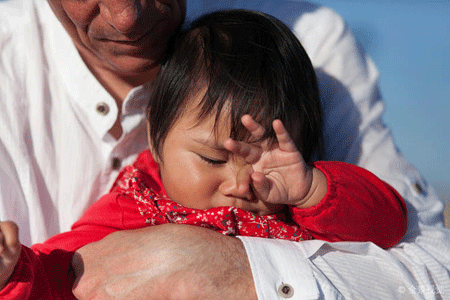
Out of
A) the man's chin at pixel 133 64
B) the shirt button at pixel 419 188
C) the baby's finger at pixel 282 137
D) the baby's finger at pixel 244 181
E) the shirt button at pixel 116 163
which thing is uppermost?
the man's chin at pixel 133 64

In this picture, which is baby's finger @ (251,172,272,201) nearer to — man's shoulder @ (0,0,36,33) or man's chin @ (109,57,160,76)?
man's chin @ (109,57,160,76)

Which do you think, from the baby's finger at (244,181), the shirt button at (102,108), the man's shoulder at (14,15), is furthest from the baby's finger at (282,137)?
the man's shoulder at (14,15)

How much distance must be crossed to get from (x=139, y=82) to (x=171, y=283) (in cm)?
79

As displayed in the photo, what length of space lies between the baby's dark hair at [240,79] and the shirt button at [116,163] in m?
0.22

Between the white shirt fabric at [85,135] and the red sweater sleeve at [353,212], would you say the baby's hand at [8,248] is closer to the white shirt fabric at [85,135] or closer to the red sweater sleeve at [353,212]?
the white shirt fabric at [85,135]

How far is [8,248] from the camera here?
1.10 m

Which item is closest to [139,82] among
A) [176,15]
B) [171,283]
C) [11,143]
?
[176,15]

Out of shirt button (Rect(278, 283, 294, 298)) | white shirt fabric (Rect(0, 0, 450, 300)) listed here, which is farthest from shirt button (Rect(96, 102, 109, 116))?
shirt button (Rect(278, 283, 294, 298))

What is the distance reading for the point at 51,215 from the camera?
1.68 meters

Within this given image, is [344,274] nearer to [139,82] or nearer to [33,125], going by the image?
[139,82]

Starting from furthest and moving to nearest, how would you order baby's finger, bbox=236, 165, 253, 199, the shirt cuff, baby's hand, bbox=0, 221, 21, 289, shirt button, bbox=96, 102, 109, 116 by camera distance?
shirt button, bbox=96, 102, 109, 116, baby's finger, bbox=236, 165, 253, 199, the shirt cuff, baby's hand, bbox=0, 221, 21, 289

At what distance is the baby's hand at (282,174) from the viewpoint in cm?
138

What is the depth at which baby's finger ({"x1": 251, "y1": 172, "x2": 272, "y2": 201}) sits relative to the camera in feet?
4.38

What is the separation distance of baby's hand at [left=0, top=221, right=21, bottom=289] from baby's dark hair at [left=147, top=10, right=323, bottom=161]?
0.55m
